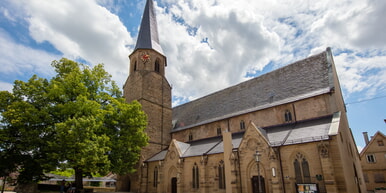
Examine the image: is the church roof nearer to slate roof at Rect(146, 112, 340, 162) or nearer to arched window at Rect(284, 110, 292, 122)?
arched window at Rect(284, 110, 292, 122)

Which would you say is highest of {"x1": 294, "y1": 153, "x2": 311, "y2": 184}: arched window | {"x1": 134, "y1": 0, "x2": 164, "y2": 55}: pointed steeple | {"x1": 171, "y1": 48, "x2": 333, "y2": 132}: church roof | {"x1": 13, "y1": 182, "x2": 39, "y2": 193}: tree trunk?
{"x1": 134, "y1": 0, "x2": 164, "y2": 55}: pointed steeple

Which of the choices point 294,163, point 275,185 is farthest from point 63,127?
point 294,163

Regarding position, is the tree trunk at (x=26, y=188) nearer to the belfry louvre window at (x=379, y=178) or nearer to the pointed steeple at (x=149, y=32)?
the pointed steeple at (x=149, y=32)

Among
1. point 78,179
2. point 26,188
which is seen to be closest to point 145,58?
point 78,179

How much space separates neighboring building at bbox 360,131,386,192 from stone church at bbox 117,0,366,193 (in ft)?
52.8

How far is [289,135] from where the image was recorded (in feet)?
62.8

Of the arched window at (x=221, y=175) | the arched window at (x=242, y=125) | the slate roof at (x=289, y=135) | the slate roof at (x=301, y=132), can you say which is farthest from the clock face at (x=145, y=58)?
the slate roof at (x=301, y=132)

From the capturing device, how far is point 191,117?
32.9 metres

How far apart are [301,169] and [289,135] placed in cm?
329

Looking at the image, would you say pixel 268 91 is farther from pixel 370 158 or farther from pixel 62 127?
pixel 370 158

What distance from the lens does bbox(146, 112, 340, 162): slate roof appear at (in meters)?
17.3

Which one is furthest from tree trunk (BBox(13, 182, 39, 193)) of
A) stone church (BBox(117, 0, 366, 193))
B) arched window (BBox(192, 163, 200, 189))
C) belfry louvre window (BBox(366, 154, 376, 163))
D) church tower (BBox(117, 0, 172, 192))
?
belfry louvre window (BBox(366, 154, 376, 163))

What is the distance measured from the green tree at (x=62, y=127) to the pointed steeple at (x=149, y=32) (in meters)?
14.2

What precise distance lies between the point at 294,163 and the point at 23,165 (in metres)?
21.6
